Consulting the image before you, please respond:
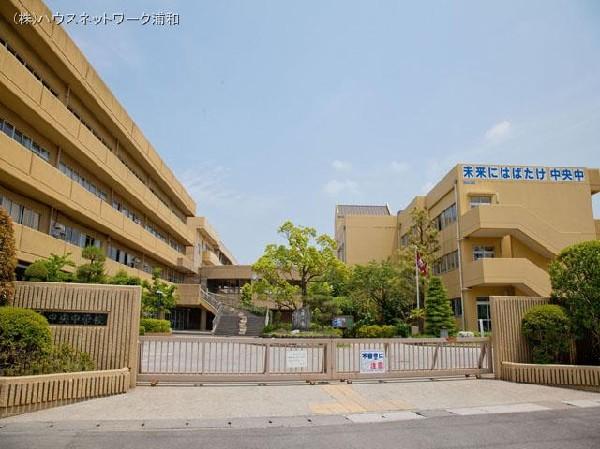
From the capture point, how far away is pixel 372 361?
12.7m

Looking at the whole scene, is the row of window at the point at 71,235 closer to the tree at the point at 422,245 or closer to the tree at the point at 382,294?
the tree at the point at 382,294

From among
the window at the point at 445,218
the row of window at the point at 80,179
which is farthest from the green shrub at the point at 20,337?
the window at the point at 445,218

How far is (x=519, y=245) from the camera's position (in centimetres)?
3216

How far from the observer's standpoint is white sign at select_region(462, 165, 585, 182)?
33.2 metres

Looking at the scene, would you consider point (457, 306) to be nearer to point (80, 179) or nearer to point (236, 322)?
point (236, 322)

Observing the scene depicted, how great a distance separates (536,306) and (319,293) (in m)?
21.9

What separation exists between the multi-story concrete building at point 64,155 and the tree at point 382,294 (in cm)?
1521

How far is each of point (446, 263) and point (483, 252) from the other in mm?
3863

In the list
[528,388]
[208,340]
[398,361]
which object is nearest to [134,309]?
[208,340]

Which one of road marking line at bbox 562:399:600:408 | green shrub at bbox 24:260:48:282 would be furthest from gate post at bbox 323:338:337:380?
green shrub at bbox 24:260:48:282

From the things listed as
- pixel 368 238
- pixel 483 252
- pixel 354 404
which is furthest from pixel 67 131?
pixel 368 238

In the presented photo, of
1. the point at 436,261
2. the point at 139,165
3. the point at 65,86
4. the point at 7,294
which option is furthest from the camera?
the point at 436,261

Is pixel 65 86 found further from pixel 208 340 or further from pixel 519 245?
pixel 519 245

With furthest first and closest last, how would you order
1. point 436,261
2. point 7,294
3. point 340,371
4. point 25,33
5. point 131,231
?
point 436,261 → point 131,231 → point 25,33 → point 340,371 → point 7,294
